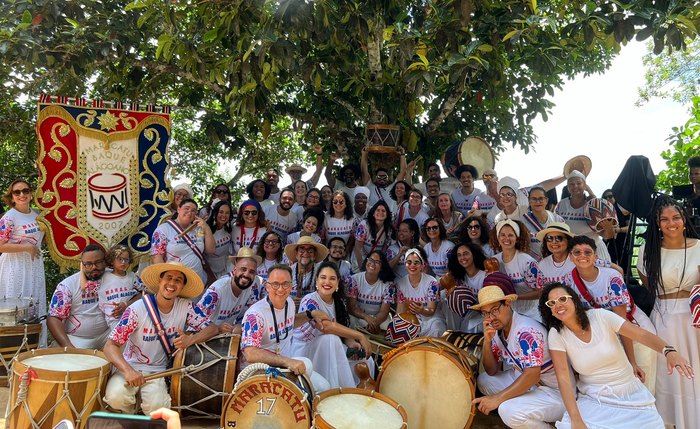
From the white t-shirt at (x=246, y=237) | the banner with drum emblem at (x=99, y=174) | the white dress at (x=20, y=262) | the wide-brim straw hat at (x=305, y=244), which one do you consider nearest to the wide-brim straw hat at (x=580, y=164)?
the wide-brim straw hat at (x=305, y=244)

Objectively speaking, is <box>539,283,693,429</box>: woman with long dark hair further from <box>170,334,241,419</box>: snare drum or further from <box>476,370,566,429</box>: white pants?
<box>170,334,241,419</box>: snare drum

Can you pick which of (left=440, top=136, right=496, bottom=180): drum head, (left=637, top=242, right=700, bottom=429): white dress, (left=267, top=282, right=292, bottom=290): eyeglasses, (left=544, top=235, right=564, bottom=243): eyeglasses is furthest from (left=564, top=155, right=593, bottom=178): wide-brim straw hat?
(left=267, top=282, right=292, bottom=290): eyeglasses

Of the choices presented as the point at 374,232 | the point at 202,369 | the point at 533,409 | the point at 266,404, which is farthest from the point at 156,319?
the point at 374,232

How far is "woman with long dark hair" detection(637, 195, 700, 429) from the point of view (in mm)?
4145

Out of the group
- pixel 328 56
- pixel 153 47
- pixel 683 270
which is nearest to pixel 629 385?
pixel 683 270

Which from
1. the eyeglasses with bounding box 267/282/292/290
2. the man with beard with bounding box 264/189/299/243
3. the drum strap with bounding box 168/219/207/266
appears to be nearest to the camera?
the eyeglasses with bounding box 267/282/292/290

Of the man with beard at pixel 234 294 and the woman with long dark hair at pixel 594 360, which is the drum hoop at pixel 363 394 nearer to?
the woman with long dark hair at pixel 594 360

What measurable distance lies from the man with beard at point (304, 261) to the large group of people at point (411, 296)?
0.02 meters

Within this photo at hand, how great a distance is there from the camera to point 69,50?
6.73m

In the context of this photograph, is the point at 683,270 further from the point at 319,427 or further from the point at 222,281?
the point at 222,281

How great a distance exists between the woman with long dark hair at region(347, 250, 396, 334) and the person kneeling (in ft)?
5.32

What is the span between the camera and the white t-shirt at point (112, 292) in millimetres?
5121

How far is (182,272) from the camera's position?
4422 mm

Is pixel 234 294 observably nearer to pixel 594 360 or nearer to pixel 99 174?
pixel 99 174
